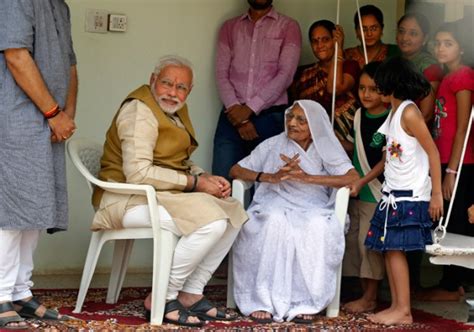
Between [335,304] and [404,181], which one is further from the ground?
[404,181]

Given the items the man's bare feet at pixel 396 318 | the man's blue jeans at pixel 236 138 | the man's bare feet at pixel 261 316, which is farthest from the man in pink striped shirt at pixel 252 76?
the man's bare feet at pixel 396 318

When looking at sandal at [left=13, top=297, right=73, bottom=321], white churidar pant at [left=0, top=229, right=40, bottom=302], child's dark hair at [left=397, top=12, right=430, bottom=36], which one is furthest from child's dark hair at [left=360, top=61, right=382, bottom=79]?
sandal at [left=13, top=297, right=73, bottom=321]

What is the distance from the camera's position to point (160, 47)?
21.6 feet

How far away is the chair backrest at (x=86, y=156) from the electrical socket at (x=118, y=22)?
1.06 metres

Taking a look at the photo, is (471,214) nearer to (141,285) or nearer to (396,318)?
(396,318)

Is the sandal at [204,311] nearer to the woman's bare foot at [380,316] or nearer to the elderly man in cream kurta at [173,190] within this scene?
the elderly man in cream kurta at [173,190]

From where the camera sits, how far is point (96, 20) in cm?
643

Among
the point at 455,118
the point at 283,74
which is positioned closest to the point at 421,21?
the point at 455,118

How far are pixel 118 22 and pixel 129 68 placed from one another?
0.94 ft

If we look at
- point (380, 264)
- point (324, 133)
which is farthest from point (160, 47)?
point (380, 264)

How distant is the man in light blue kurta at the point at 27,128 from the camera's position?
471cm

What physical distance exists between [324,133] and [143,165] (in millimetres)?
1148

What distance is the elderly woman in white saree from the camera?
213 inches

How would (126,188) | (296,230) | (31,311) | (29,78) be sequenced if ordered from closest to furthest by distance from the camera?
(29,78), (31,311), (126,188), (296,230)
